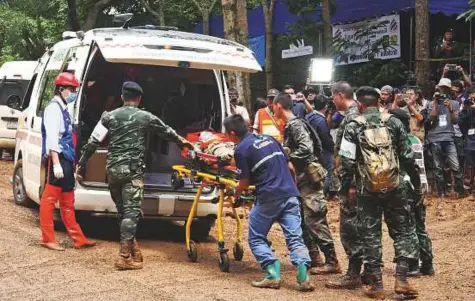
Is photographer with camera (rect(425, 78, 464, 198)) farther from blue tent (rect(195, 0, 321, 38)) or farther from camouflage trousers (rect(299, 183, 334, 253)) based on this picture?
camouflage trousers (rect(299, 183, 334, 253))

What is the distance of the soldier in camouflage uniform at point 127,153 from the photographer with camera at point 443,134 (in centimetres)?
→ 563

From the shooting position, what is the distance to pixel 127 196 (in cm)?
744

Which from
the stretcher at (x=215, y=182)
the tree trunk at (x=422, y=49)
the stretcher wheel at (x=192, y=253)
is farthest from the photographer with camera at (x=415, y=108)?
the stretcher wheel at (x=192, y=253)

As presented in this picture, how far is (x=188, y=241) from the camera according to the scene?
779 centimetres

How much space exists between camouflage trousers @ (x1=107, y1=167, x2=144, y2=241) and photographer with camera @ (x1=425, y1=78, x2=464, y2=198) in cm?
589

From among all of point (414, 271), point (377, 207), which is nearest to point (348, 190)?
point (377, 207)

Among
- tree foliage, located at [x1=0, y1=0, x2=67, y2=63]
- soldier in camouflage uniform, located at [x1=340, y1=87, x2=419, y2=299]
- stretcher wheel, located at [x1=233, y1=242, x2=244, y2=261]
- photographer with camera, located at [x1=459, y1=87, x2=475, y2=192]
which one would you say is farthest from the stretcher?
tree foliage, located at [x1=0, y1=0, x2=67, y2=63]

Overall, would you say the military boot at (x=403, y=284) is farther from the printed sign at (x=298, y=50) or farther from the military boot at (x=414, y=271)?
the printed sign at (x=298, y=50)

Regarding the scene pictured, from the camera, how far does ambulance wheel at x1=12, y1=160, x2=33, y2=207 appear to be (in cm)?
1031

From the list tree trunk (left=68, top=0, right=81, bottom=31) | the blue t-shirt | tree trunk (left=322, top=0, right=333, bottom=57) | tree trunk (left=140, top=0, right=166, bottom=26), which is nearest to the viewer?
the blue t-shirt

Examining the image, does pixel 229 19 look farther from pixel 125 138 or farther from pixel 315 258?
pixel 315 258

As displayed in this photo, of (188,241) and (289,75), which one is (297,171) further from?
(289,75)

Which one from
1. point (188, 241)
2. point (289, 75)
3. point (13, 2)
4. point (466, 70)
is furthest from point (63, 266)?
point (13, 2)

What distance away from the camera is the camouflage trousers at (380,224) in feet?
21.4
